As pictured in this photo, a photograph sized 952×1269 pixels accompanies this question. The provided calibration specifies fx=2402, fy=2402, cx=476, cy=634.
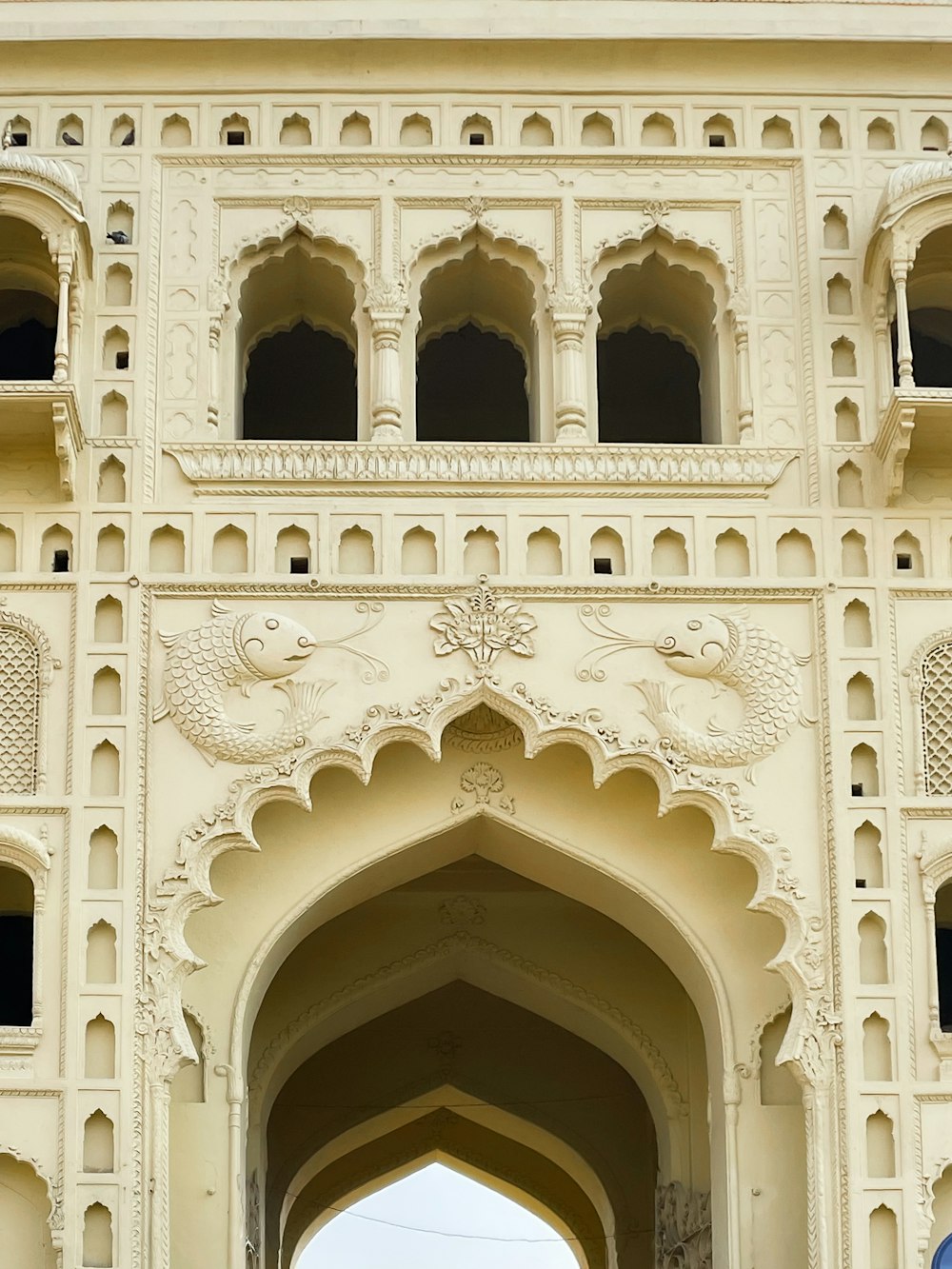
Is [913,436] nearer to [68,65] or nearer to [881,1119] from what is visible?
[881,1119]

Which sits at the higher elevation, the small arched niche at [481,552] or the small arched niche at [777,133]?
the small arched niche at [777,133]

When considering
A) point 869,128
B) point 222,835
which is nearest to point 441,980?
point 222,835

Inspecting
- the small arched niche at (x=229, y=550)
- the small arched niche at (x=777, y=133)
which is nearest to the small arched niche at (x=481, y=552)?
the small arched niche at (x=229, y=550)

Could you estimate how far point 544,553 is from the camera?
11.2m

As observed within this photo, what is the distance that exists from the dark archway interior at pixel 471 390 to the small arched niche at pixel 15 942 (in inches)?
161

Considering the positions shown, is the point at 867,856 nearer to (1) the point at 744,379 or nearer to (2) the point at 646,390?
(1) the point at 744,379

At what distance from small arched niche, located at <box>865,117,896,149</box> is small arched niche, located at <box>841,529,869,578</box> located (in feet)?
7.03

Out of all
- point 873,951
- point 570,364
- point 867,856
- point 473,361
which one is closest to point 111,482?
point 570,364

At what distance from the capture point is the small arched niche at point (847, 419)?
450 inches

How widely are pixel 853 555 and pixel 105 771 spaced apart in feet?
11.8

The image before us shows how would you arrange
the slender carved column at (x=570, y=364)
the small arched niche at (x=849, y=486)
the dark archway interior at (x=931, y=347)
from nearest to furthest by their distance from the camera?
the small arched niche at (x=849, y=486) → the slender carved column at (x=570, y=364) → the dark archway interior at (x=931, y=347)

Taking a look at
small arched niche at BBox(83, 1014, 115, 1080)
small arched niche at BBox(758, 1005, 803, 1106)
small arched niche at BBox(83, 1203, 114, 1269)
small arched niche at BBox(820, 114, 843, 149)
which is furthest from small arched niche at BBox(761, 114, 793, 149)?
small arched niche at BBox(83, 1203, 114, 1269)

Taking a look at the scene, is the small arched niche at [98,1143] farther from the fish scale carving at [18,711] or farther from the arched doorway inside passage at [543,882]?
the fish scale carving at [18,711]

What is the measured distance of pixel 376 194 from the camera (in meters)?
11.8
